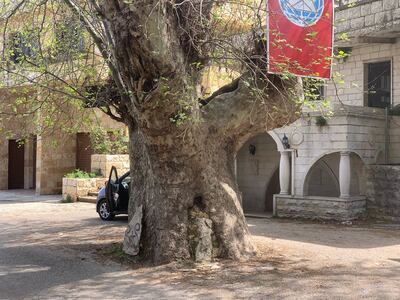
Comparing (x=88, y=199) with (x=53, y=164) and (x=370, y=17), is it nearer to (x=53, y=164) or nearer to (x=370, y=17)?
(x=53, y=164)

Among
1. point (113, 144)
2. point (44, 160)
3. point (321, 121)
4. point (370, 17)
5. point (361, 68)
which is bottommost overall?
point (44, 160)

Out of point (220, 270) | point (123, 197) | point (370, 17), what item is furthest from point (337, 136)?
point (220, 270)

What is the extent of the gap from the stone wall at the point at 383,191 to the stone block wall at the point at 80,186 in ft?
33.4

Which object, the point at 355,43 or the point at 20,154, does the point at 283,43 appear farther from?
the point at 20,154

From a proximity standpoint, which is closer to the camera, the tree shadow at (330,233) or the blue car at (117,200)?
the tree shadow at (330,233)

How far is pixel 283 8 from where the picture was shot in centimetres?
732

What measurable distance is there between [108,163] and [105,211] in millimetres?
5876

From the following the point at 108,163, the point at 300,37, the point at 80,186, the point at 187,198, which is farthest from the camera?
the point at 108,163

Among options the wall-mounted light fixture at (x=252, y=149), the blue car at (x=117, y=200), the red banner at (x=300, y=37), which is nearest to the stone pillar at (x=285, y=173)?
the wall-mounted light fixture at (x=252, y=149)

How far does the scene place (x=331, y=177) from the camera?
17.2 meters

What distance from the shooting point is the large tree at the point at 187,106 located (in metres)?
6.88

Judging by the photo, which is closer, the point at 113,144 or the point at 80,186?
the point at 80,186

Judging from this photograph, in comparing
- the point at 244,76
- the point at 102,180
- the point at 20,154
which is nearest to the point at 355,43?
the point at 244,76

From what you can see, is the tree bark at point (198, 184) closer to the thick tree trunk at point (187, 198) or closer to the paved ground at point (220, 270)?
the thick tree trunk at point (187, 198)
